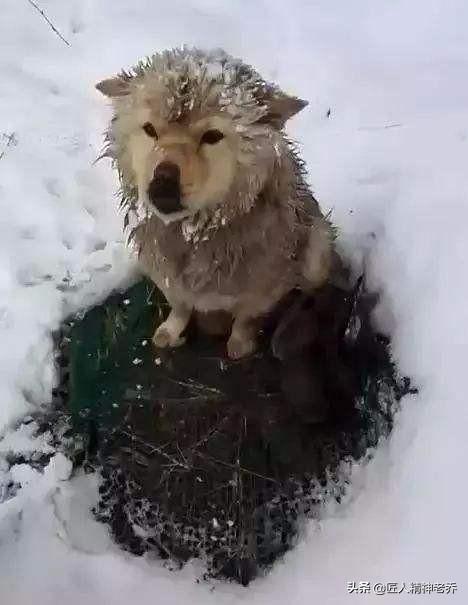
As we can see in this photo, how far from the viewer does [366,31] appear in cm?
154

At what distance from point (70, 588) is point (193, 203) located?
0.63 metres

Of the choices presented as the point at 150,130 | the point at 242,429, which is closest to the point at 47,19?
the point at 150,130

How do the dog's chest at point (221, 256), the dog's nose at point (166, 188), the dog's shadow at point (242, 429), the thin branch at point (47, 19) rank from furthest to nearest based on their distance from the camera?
1. the thin branch at point (47, 19)
2. the dog's shadow at point (242, 429)
3. the dog's chest at point (221, 256)
4. the dog's nose at point (166, 188)

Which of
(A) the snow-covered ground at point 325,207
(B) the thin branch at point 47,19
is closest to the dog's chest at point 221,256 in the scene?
(A) the snow-covered ground at point 325,207

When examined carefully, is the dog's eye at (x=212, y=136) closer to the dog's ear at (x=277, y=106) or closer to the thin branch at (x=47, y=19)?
the dog's ear at (x=277, y=106)

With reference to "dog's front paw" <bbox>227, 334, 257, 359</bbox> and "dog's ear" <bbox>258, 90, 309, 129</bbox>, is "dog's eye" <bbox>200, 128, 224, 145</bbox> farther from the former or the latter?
"dog's front paw" <bbox>227, 334, 257, 359</bbox>

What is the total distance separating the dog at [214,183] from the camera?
2.98 feet

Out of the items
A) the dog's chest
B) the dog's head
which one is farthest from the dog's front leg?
the dog's head

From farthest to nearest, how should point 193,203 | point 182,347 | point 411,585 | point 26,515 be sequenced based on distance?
point 182,347, point 26,515, point 411,585, point 193,203

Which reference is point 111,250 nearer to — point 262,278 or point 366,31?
point 262,278

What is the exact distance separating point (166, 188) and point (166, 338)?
439mm

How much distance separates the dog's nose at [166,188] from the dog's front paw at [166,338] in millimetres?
389

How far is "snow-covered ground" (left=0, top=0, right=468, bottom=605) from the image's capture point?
1119 millimetres

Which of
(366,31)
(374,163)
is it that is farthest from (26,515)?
(366,31)
